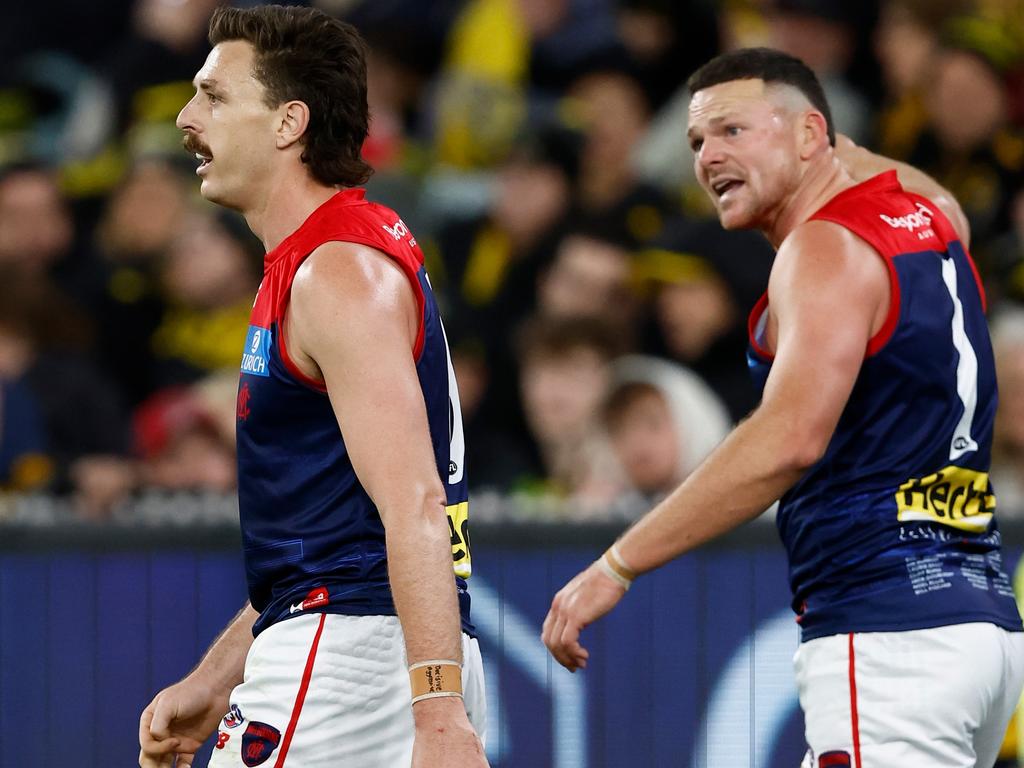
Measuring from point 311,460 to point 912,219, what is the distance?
151 centimetres

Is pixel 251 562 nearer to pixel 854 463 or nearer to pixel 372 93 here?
pixel 854 463

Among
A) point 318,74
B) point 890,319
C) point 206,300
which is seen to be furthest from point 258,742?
point 206,300

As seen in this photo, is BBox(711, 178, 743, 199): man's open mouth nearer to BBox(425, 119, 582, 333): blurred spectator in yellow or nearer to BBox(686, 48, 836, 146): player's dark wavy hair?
BBox(686, 48, 836, 146): player's dark wavy hair

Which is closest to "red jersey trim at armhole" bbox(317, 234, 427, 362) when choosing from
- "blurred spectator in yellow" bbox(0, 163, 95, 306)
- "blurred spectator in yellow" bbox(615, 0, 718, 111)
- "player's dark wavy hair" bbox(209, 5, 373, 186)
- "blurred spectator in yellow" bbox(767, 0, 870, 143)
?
"player's dark wavy hair" bbox(209, 5, 373, 186)

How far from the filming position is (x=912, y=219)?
12.7ft

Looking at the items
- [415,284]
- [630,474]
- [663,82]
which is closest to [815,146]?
[415,284]

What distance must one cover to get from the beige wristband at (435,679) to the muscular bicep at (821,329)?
99cm

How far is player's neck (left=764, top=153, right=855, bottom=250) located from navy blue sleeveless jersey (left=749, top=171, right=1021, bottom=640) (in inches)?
10.1

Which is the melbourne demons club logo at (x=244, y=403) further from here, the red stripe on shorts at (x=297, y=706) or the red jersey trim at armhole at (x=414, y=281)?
the red stripe on shorts at (x=297, y=706)

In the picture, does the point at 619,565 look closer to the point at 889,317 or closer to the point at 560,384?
the point at 889,317

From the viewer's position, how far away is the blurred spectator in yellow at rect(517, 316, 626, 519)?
7.25 meters

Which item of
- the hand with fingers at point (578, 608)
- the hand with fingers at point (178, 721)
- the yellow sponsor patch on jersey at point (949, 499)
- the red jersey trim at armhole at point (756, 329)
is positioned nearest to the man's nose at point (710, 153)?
the red jersey trim at armhole at point (756, 329)

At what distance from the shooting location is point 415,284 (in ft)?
10.9

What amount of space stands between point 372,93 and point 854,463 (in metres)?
6.62
